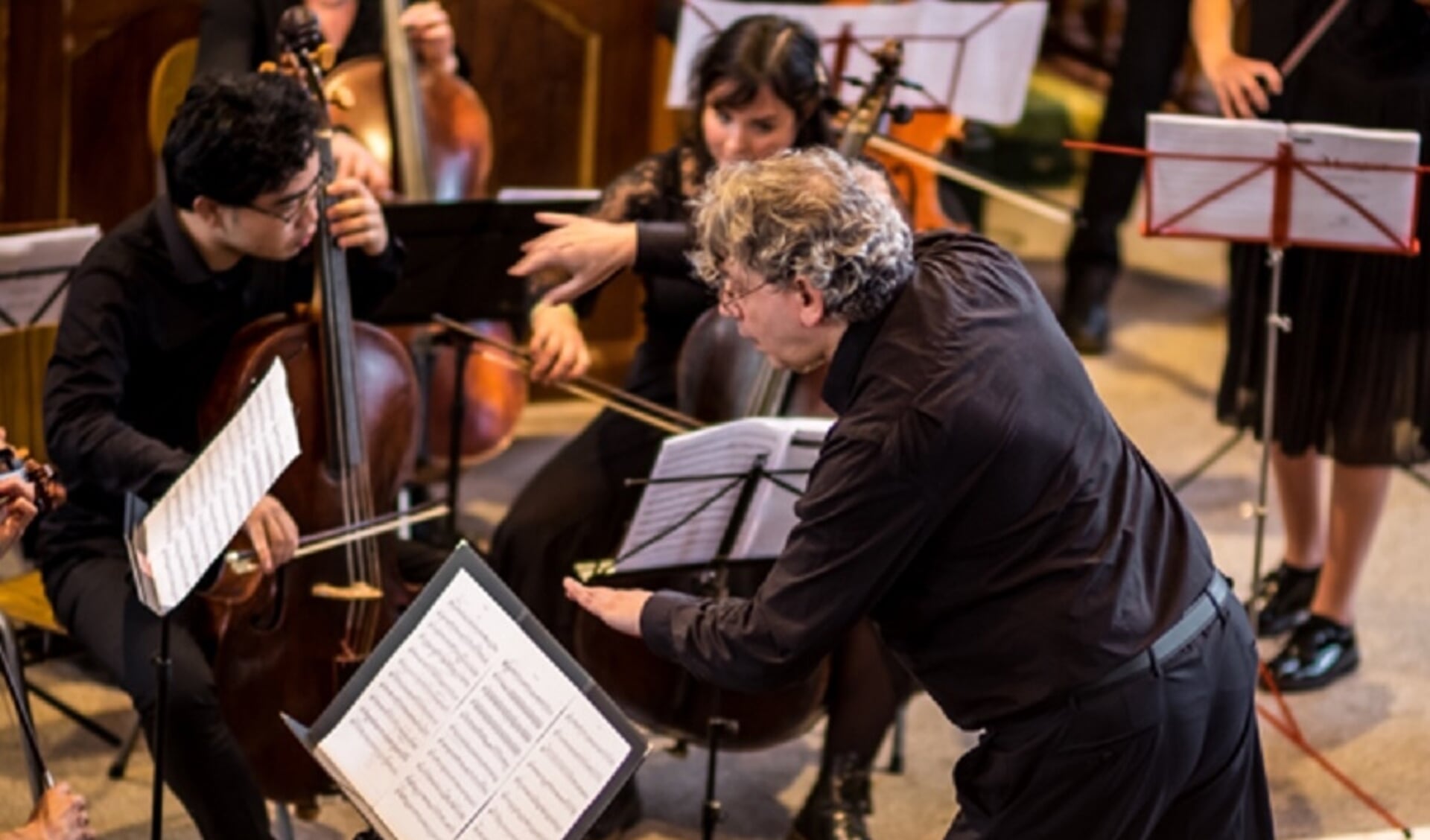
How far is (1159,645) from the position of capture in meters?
2.33

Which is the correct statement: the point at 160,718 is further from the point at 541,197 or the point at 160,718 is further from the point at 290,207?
the point at 541,197

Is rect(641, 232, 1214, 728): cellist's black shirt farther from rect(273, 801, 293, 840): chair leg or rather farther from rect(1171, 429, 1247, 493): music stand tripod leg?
rect(1171, 429, 1247, 493): music stand tripod leg

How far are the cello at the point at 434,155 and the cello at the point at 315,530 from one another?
2.59 feet

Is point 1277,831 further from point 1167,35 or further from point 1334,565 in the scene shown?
point 1167,35

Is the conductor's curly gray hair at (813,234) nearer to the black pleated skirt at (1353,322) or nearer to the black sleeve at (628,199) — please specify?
the black sleeve at (628,199)

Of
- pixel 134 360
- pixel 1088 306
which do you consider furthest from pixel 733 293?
pixel 1088 306

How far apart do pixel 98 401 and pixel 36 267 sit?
1.49 feet

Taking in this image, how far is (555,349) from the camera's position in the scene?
332 centimetres

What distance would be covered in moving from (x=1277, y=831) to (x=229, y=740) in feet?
5.76

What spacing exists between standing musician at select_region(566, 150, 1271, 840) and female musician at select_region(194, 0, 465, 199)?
157 cm

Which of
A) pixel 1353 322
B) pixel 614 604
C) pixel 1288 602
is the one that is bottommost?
pixel 1288 602

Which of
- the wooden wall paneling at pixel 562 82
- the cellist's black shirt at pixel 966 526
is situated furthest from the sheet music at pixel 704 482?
the wooden wall paneling at pixel 562 82

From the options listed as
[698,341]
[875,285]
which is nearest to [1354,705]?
[698,341]

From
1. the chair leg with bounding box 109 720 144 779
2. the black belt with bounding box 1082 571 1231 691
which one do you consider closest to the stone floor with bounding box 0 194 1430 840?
the chair leg with bounding box 109 720 144 779
